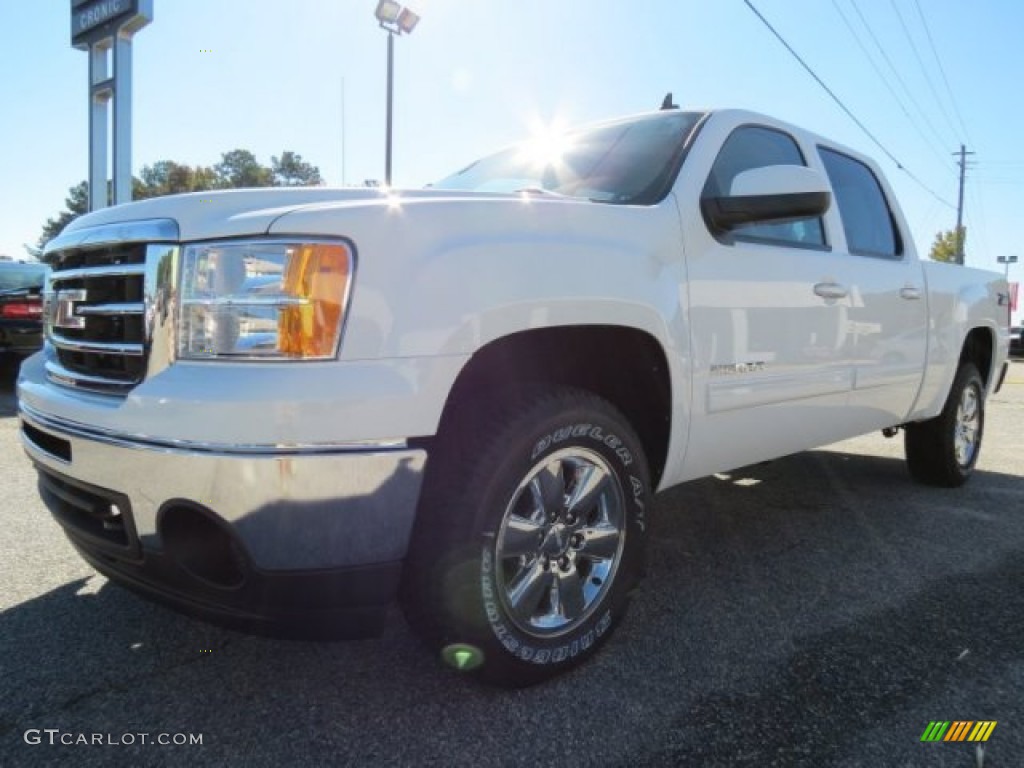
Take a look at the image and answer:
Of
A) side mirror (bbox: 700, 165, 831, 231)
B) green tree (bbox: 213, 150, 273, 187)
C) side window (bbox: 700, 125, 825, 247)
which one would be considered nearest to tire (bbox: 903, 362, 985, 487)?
side window (bbox: 700, 125, 825, 247)

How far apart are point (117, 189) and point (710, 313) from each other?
1422 centimetres

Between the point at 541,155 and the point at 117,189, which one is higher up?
the point at 117,189

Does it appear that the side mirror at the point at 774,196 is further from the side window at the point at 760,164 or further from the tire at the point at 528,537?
the tire at the point at 528,537

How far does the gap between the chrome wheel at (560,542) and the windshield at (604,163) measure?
1.01 meters

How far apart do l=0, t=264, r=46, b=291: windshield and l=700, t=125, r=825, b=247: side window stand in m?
8.42

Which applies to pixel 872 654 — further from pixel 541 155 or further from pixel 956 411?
pixel 956 411

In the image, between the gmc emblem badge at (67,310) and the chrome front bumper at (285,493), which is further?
the gmc emblem badge at (67,310)

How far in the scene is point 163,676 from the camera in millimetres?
2260

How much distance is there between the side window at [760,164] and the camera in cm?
301

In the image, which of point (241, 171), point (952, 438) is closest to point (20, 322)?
point (952, 438)

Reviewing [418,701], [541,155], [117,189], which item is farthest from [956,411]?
[117,189]

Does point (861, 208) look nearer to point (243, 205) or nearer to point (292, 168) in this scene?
point (243, 205)

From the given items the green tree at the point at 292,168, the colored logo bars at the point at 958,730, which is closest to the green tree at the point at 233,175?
the green tree at the point at 292,168

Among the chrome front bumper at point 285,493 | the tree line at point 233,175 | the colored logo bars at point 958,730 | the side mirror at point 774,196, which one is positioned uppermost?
the tree line at point 233,175
